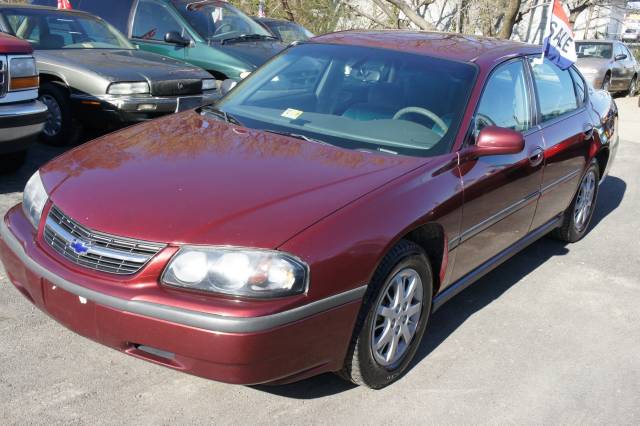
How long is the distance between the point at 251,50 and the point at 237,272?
7.15 metres

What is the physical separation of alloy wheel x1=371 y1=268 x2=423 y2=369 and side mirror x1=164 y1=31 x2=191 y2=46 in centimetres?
656

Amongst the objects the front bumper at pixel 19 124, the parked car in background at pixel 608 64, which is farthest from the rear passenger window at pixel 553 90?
the parked car in background at pixel 608 64

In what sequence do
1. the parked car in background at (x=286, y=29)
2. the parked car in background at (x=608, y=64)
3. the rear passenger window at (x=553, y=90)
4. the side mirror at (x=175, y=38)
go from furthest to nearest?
the parked car in background at (x=608, y=64) < the parked car in background at (x=286, y=29) < the side mirror at (x=175, y=38) < the rear passenger window at (x=553, y=90)

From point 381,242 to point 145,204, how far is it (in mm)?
997

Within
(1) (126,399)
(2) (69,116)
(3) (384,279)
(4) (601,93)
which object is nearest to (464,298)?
(3) (384,279)

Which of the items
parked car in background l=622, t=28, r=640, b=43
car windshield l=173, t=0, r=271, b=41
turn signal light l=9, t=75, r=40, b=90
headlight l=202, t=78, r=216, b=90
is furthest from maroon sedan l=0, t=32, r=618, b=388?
parked car in background l=622, t=28, r=640, b=43

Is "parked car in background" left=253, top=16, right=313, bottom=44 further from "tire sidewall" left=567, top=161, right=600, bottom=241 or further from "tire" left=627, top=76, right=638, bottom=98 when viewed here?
"tire" left=627, top=76, right=638, bottom=98

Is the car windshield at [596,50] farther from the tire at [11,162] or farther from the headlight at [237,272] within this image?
the headlight at [237,272]

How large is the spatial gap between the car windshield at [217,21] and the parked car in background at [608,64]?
378 inches

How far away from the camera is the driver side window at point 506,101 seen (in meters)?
4.08

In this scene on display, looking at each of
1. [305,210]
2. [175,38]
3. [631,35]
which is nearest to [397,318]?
[305,210]

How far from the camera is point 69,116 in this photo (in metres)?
7.20

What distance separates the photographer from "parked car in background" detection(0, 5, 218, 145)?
277 inches

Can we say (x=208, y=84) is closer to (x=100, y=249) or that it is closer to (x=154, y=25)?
(x=154, y=25)
